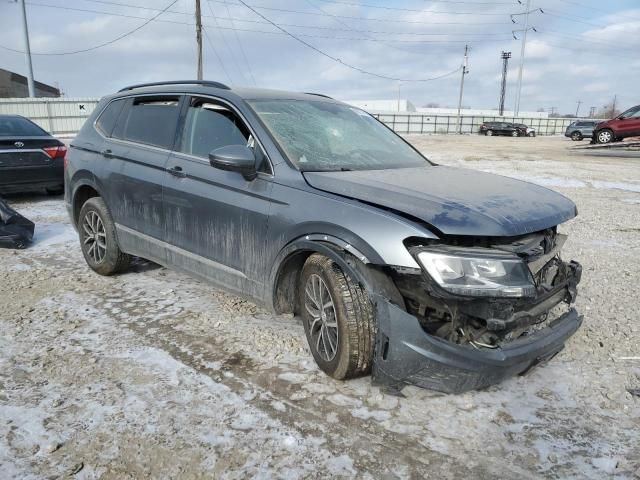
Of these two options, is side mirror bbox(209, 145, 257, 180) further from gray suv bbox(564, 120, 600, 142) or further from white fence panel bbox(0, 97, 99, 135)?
gray suv bbox(564, 120, 600, 142)

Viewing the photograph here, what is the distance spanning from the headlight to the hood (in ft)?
0.42

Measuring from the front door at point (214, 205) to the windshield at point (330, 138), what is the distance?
0.72 ft

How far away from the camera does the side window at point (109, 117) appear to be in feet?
16.0

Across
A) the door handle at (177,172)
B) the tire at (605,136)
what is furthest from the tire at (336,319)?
the tire at (605,136)

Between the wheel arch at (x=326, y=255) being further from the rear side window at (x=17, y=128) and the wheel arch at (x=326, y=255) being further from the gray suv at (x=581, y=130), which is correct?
the gray suv at (x=581, y=130)

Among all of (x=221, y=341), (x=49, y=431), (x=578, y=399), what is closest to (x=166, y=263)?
(x=221, y=341)

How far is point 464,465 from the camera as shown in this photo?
235cm

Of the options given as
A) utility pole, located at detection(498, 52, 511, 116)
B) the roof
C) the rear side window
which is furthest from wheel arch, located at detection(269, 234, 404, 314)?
utility pole, located at detection(498, 52, 511, 116)

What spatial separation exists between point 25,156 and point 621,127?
23375mm

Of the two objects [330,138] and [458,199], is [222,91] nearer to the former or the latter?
[330,138]

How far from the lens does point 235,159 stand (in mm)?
3213

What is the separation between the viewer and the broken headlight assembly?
8.09ft

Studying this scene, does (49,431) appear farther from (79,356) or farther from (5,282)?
(5,282)

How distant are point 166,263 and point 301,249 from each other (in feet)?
5.27
